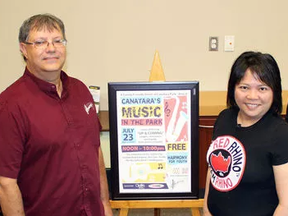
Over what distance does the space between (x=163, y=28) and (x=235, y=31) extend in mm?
624

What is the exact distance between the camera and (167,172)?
1.92m

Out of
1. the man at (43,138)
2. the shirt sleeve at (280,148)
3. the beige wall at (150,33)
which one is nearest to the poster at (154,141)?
the man at (43,138)

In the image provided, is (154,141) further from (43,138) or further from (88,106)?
(43,138)

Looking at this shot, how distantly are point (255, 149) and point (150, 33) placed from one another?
6.43 ft

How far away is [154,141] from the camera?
191 cm

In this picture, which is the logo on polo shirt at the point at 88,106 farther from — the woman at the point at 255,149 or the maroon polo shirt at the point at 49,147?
the woman at the point at 255,149

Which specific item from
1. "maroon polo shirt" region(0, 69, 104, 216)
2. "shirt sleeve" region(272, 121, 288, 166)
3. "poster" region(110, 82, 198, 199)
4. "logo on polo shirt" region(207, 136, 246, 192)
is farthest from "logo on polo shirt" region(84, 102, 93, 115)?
"shirt sleeve" region(272, 121, 288, 166)

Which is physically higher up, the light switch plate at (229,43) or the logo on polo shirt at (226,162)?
the light switch plate at (229,43)

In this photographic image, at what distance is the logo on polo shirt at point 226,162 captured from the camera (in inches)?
53.1

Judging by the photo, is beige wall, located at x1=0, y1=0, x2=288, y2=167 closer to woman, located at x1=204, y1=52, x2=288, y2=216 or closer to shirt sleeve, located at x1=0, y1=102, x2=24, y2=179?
woman, located at x1=204, y1=52, x2=288, y2=216

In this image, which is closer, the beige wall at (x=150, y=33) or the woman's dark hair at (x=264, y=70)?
the woman's dark hair at (x=264, y=70)

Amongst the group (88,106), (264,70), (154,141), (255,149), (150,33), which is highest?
(150,33)

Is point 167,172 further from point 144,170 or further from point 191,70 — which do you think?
point 191,70

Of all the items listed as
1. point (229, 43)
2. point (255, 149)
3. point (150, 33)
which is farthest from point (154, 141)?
point (229, 43)
